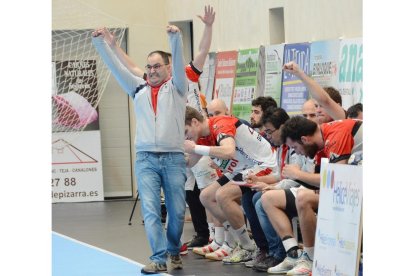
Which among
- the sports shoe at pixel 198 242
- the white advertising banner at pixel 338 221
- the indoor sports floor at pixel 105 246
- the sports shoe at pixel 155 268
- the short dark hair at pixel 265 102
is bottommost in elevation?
the indoor sports floor at pixel 105 246

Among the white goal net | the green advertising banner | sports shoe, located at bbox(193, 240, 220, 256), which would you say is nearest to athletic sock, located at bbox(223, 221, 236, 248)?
sports shoe, located at bbox(193, 240, 220, 256)

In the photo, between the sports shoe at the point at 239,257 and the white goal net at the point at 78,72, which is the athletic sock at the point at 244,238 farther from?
the white goal net at the point at 78,72

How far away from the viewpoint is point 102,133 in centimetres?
1914

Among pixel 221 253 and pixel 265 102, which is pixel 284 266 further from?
pixel 265 102

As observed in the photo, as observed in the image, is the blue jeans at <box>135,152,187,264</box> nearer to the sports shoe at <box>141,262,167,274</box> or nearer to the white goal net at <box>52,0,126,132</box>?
the sports shoe at <box>141,262,167,274</box>

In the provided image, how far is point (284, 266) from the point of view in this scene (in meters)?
8.41

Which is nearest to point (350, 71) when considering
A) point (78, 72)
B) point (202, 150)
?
point (202, 150)

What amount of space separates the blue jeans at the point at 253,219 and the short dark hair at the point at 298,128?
1.46 metres

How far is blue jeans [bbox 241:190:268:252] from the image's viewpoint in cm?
914

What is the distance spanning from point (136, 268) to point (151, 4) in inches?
417

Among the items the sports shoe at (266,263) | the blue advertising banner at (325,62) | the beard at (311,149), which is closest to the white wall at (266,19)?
the blue advertising banner at (325,62)

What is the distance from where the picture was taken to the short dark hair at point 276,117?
357 inches
